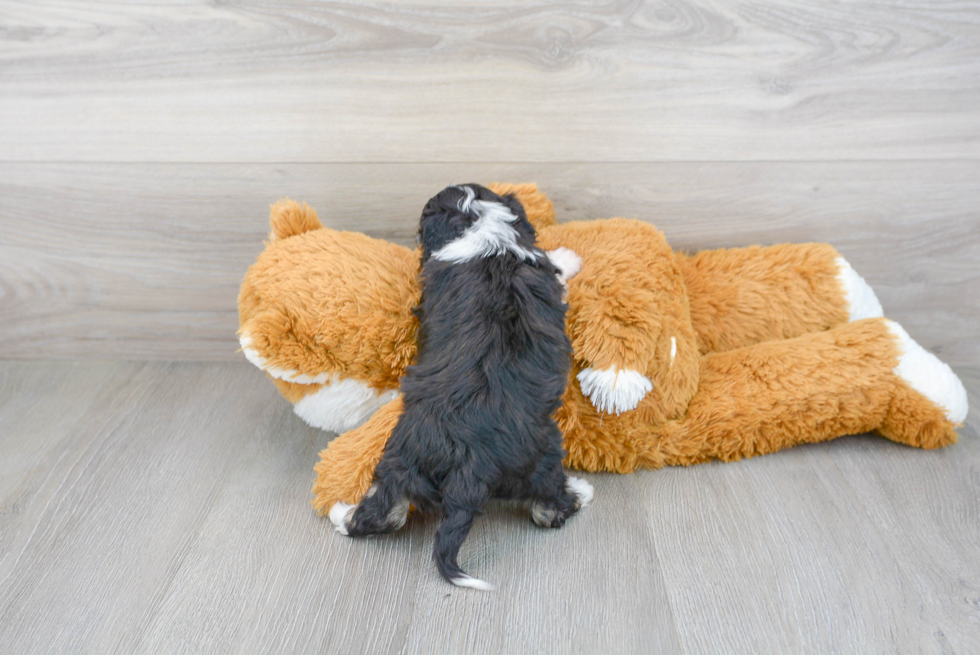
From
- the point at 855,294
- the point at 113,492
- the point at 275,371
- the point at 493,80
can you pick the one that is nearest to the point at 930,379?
the point at 855,294

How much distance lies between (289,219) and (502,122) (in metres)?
0.44

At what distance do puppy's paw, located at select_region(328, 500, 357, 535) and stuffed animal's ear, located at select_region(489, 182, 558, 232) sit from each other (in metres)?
0.57

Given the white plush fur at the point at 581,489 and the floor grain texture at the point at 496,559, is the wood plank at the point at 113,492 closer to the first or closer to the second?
the floor grain texture at the point at 496,559

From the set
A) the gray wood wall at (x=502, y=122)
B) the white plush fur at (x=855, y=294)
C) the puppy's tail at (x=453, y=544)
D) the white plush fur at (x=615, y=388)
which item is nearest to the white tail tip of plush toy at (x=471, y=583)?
the puppy's tail at (x=453, y=544)

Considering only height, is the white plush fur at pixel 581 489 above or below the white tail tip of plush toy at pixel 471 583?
below

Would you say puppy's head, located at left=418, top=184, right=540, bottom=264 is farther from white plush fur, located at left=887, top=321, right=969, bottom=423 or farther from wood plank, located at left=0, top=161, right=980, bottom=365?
white plush fur, located at left=887, top=321, right=969, bottom=423

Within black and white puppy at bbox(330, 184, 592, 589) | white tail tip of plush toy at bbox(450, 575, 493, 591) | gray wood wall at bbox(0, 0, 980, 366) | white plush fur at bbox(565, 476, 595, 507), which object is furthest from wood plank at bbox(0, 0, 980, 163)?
white tail tip of plush toy at bbox(450, 575, 493, 591)

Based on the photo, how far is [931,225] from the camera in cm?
139

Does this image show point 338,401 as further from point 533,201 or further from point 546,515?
point 533,201

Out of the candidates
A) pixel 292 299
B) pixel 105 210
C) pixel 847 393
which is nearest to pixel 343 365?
pixel 292 299

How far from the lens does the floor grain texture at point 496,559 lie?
0.87 m

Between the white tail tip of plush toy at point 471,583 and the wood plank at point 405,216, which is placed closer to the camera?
the white tail tip of plush toy at point 471,583

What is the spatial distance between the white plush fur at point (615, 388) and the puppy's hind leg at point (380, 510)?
12.6 inches

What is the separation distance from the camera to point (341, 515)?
104cm
